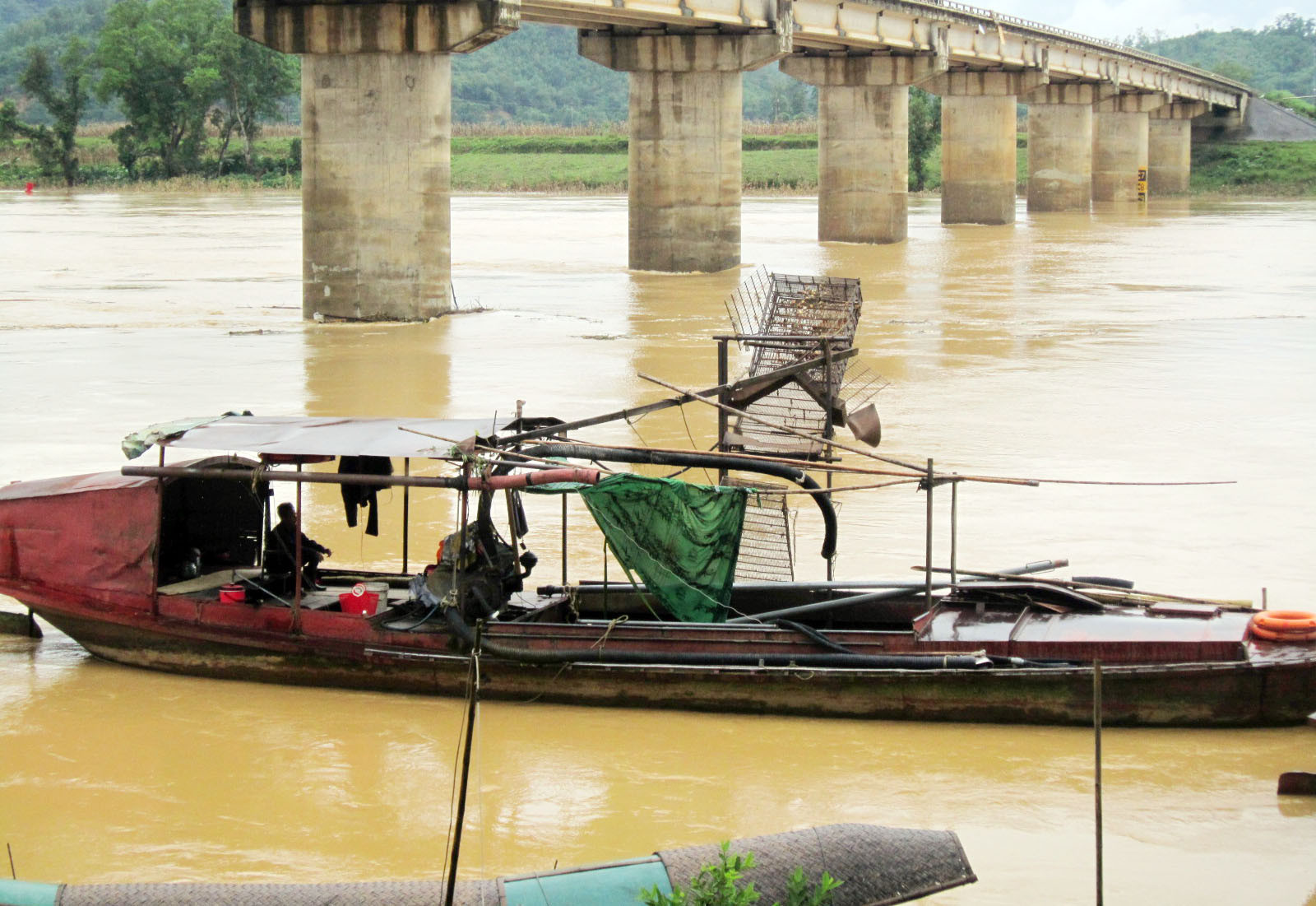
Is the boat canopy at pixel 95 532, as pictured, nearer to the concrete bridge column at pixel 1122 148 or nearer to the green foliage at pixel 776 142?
the concrete bridge column at pixel 1122 148

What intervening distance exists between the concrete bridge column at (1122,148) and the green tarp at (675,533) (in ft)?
233

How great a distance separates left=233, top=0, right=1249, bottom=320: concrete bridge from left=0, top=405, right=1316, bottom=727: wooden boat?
644 inches

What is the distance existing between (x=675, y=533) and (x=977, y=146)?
5311cm

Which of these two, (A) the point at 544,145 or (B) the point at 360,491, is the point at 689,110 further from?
(A) the point at 544,145

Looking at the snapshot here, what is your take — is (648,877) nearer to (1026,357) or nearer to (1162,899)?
(1162,899)

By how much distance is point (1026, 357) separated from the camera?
90.1ft

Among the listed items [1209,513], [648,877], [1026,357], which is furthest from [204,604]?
[1026,357]

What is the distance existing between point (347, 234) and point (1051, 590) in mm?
19928

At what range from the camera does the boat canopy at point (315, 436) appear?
12.3 metres

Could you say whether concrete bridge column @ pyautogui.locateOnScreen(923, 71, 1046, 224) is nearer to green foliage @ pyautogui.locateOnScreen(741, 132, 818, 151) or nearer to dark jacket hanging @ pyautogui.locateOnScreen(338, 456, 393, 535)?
green foliage @ pyautogui.locateOnScreen(741, 132, 818, 151)

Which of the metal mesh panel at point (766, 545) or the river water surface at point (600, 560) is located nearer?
the river water surface at point (600, 560)

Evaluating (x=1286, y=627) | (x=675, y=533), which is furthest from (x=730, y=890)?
(x=1286, y=627)

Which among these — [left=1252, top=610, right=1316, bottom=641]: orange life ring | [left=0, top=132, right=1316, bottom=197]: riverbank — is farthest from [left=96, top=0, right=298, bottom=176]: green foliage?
[left=1252, top=610, right=1316, bottom=641]: orange life ring

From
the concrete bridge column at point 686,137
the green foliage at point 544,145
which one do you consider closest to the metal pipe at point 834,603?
the concrete bridge column at point 686,137
